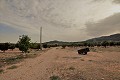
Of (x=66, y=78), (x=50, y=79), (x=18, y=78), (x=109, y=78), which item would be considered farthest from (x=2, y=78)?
(x=109, y=78)

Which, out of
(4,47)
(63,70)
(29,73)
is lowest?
(29,73)

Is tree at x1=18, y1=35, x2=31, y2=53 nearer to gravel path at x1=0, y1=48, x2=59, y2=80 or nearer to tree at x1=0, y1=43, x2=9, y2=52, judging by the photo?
gravel path at x1=0, y1=48, x2=59, y2=80

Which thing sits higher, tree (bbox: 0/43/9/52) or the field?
tree (bbox: 0/43/9/52)

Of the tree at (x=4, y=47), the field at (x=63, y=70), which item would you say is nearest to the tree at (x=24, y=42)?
the field at (x=63, y=70)

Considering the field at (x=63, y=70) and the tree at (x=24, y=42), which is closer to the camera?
the field at (x=63, y=70)

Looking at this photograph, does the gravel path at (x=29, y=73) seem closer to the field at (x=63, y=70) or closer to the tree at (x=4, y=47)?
the field at (x=63, y=70)

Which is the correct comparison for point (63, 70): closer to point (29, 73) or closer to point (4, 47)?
point (29, 73)

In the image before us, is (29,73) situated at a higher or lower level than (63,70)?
lower

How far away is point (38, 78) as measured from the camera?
1753 cm

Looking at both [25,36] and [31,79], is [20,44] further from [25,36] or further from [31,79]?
[31,79]

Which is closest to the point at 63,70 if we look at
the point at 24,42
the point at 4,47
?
the point at 24,42

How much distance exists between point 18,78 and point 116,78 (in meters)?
9.03

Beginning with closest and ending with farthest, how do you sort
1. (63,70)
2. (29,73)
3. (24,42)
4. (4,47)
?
(29,73), (63,70), (24,42), (4,47)

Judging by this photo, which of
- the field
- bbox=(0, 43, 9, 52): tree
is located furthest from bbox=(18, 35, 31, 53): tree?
bbox=(0, 43, 9, 52): tree
